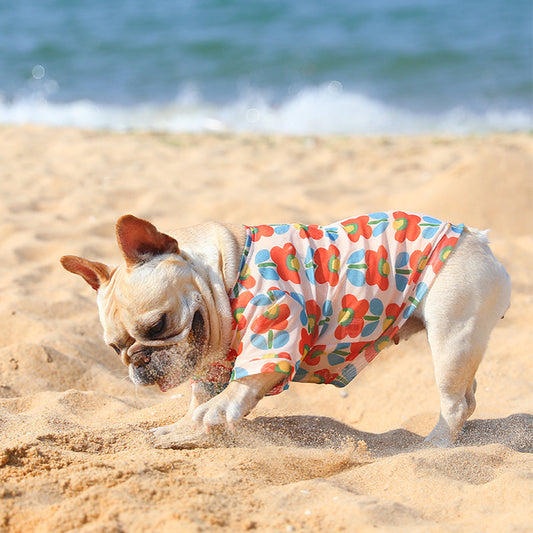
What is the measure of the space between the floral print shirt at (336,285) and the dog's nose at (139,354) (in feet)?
1.09

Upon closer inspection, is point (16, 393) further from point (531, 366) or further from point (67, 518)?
point (531, 366)

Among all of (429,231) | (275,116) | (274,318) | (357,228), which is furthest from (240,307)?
(275,116)

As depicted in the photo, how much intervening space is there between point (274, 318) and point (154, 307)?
43 cm

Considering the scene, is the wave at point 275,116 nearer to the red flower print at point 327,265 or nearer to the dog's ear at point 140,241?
the red flower print at point 327,265

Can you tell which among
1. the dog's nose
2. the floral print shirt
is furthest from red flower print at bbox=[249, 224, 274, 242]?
the dog's nose

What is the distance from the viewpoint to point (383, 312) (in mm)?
2906

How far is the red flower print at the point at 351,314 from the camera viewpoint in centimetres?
287

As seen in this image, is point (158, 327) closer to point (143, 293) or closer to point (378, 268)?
point (143, 293)

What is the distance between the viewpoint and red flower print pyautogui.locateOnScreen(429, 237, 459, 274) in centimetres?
289

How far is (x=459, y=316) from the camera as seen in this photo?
2875 mm

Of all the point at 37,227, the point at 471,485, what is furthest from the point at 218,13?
the point at 471,485

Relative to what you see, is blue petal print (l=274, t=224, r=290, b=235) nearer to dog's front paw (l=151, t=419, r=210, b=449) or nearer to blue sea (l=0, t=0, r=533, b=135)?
dog's front paw (l=151, t=419, r=210, b=449)

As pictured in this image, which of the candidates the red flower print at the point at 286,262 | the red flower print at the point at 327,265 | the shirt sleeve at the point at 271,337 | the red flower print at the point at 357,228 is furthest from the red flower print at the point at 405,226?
the shirt sleeve at the point at 271,337

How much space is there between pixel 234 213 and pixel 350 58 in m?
10.5
